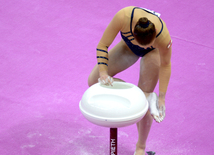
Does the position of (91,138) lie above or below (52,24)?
below

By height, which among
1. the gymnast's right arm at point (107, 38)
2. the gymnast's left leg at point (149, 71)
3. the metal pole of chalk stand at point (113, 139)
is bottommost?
the metal pole of chalk stand at point (113, 139)

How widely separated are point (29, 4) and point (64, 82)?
2.14m

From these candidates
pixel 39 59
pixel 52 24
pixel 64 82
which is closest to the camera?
pixel 64 82

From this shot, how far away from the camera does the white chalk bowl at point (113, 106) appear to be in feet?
5.95

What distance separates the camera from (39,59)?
4176 millimetres

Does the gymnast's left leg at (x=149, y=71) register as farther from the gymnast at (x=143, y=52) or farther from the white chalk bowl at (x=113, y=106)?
the white chalk bowl at (x=113, y=106)

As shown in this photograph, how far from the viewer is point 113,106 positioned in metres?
1.82

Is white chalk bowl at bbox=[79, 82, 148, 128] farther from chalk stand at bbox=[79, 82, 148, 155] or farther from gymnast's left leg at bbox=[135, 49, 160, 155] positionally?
gymnast's left leg at bbox=[135, 49, 160, 155]

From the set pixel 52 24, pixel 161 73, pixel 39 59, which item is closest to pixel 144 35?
pixel 161 73

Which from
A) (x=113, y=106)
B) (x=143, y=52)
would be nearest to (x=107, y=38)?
(x=143, y=52)

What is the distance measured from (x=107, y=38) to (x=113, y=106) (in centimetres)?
59

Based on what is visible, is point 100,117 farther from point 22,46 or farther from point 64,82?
point 22,46

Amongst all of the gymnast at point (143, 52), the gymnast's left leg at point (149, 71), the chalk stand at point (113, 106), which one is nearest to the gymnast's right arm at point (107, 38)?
the gymnast at point (143, 52)

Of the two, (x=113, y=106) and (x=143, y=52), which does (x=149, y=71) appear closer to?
(x=143, y=52)
